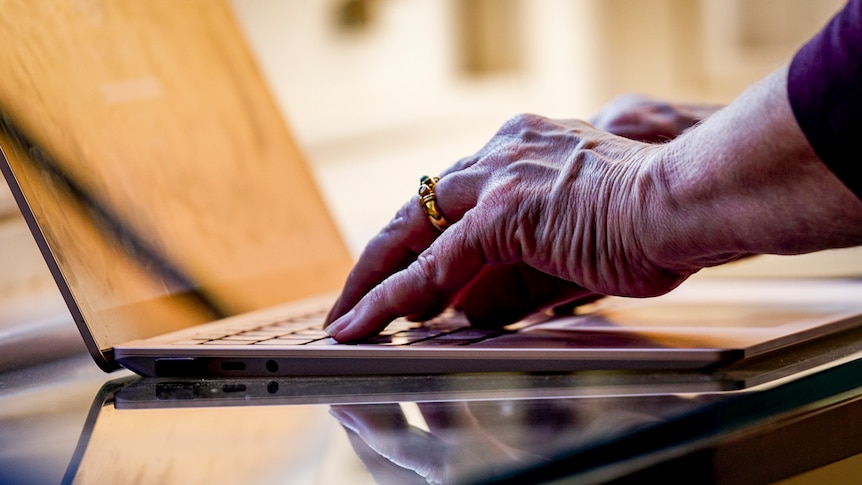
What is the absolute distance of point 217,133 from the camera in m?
0.83

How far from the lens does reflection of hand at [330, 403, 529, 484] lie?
1.12 feet

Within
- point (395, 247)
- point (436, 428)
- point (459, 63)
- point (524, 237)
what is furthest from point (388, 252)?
point (459, 63)

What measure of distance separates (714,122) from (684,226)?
54 millimetres

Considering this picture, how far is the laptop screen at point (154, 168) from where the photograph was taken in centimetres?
61

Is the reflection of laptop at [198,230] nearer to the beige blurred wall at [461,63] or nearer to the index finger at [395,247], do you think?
the index finger at [395,247]

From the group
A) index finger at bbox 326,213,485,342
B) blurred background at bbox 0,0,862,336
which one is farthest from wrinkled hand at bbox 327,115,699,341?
blurred background at bbox 0,0,862,336

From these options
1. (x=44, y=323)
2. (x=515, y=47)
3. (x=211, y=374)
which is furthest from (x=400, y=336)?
(x=515, y=47)

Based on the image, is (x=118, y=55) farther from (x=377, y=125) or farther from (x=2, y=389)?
(x=377, y=125)

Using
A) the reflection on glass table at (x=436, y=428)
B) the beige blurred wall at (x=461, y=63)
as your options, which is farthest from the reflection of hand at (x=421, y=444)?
the beige blurred wall at (x=461, y=63)

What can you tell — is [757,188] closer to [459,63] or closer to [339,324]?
[339,324]

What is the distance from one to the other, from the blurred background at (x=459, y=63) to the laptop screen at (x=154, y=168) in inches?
50.4

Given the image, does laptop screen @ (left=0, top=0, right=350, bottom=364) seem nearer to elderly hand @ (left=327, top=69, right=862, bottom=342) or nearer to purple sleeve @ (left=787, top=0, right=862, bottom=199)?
elderly hand @ (left=327, top=69, right=862, bottom=342)

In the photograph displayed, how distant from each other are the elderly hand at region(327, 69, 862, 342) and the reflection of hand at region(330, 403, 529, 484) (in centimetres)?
13

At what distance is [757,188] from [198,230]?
47 centimetres
